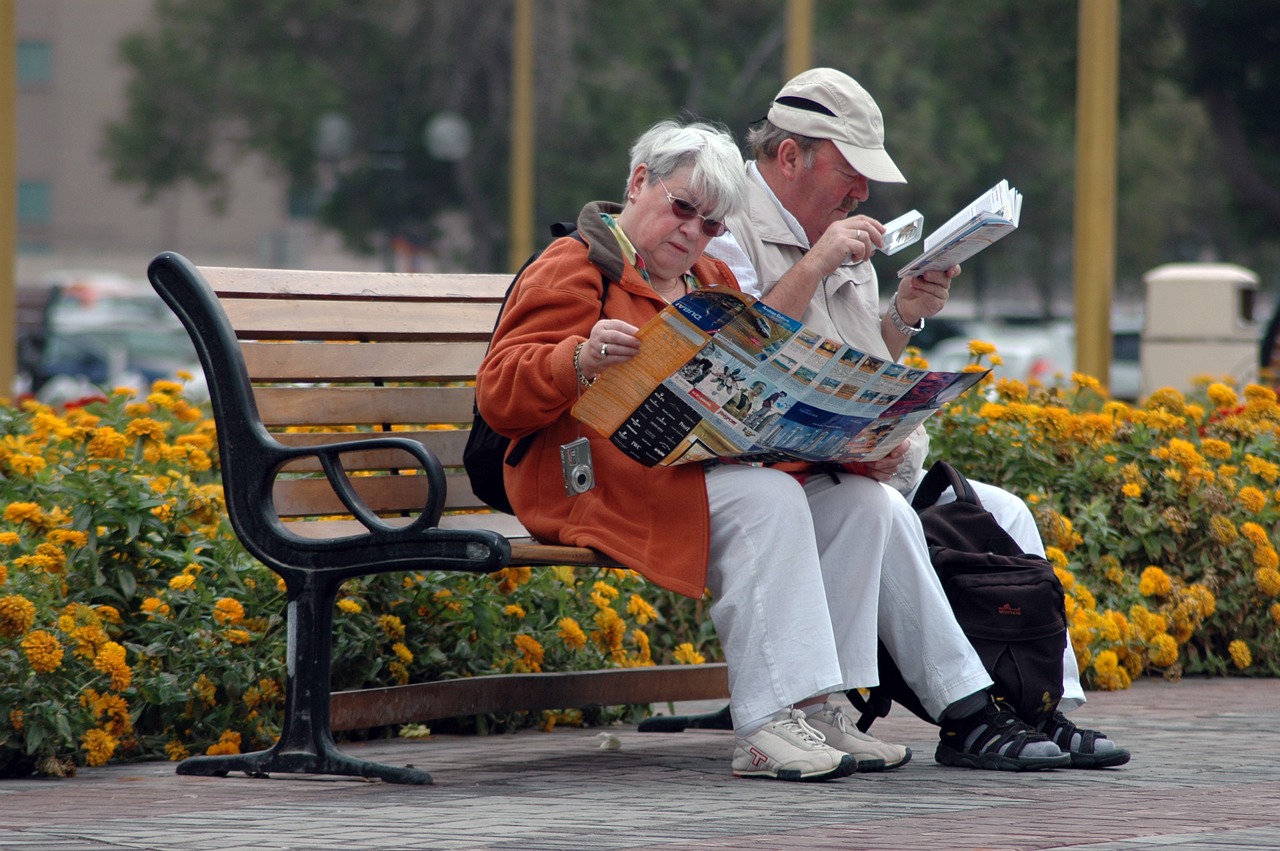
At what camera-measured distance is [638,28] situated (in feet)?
109

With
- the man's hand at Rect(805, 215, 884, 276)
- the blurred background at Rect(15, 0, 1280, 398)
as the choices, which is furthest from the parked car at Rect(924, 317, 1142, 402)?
the man's hand at Rect(805, 215, 884, 276)

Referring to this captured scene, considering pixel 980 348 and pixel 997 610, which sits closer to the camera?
pixel 997 610

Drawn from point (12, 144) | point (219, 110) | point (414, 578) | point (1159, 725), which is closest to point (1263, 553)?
point (1159, 725)

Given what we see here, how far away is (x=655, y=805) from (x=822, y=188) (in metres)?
1.56

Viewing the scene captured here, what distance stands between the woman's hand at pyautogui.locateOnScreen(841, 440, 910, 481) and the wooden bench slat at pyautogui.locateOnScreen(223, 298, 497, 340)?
1.05m

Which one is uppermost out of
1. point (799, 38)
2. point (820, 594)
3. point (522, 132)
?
point (522, 132)

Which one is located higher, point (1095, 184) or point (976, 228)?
point (1095, 184)

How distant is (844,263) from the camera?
166 inches

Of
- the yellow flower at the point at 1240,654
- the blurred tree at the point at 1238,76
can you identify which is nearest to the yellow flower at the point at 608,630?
the yellow flower at the point at 1240,654

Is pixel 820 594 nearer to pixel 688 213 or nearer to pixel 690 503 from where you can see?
pixel 690 503

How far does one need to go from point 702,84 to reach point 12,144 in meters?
27.6

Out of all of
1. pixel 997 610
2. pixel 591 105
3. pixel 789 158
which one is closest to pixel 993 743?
pixel 997 610

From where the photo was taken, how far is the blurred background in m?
26.3

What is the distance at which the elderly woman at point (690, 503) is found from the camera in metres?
3.89
